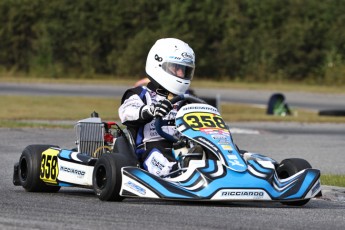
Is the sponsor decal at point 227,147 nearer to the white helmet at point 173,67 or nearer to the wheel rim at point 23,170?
the white helmet at point 173,67

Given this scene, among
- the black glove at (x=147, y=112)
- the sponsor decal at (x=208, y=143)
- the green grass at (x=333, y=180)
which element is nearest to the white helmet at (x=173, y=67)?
the black glove at (x=147, y=112)

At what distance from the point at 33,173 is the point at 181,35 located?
3152cm

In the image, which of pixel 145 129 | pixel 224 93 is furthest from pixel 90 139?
pixel 224 93

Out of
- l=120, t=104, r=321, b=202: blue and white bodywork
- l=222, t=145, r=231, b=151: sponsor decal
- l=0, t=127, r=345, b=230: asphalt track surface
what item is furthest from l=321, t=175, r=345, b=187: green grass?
l=222, t=145, r=231, b=151: sponsor decal

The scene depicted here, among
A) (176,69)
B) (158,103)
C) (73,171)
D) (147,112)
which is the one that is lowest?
(73,171)

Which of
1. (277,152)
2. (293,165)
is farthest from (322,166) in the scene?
(293,165)

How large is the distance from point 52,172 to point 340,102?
2395 cm

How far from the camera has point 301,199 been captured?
8.45 meters

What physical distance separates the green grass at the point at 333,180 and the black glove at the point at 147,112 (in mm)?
2636

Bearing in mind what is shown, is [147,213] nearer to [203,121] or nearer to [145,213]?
[145,213]

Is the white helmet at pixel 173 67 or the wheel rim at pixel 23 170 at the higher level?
the white helmet at pixel 173 67

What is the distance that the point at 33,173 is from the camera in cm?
955

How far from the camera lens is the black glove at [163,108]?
8.75m

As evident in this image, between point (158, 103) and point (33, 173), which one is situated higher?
point (158, 103)
